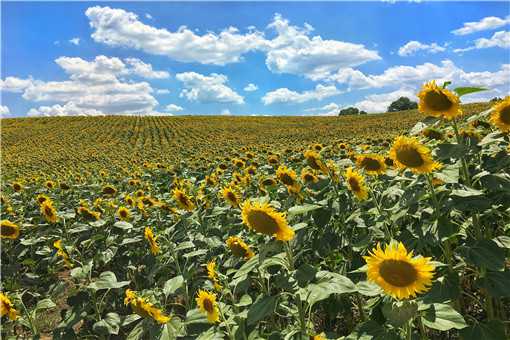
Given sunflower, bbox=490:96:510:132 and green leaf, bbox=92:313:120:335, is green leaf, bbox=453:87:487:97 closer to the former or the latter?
sunflower, bbox=490:96:510:132

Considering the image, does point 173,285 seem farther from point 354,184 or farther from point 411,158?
point 411,158

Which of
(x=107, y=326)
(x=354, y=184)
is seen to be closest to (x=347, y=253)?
(x=354, y=184)

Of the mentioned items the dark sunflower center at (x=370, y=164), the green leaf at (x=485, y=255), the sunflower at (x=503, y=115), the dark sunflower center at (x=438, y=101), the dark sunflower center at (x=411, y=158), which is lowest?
the green leaf at (x=485, y=255)

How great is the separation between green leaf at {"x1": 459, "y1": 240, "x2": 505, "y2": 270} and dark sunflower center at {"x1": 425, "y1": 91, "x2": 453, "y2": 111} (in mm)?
878

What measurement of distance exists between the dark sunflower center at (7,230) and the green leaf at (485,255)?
4.94m

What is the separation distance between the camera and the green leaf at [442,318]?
1.95 metres

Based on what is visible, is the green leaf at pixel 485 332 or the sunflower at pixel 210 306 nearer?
the green leaf at pixel 485 332

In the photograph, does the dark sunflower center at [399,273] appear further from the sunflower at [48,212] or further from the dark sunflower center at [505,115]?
the sunflower at [48,212]

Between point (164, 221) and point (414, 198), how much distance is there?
3.61 meters

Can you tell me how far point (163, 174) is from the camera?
10727mm

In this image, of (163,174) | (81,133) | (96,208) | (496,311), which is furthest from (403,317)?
(81,133)

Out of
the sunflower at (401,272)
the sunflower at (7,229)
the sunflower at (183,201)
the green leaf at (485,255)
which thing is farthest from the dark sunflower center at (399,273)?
the sunflower at (7,229)

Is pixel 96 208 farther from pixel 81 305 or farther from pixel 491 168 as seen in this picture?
pixel 491 168

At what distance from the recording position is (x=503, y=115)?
261cm
